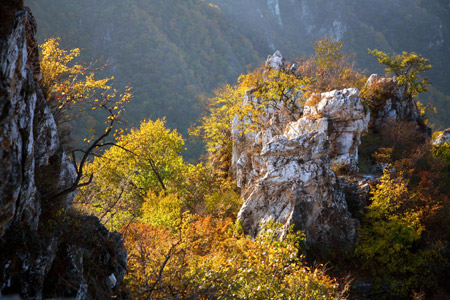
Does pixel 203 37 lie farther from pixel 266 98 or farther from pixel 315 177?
pixel 315 177

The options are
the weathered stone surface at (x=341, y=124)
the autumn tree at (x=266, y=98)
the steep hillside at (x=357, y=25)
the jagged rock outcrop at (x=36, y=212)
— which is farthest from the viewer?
the steep hillside at (x=357, y=25)

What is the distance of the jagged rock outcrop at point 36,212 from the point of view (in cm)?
435

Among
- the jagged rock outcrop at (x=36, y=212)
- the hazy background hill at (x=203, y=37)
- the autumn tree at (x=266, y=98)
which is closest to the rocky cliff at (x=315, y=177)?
the autumn tree at (x=266, y=98)

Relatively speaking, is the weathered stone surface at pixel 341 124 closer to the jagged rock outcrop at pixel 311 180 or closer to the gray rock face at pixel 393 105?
the jagged rock outcrop at pixel 311 180

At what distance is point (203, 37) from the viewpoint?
381 ft

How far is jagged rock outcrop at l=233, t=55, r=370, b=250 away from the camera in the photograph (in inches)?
576

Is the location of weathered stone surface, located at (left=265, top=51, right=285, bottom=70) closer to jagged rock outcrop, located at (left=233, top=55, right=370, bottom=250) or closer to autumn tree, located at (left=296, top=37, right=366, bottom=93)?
autumn tree, located at (left=296, top=37, right=366, bottom=93)

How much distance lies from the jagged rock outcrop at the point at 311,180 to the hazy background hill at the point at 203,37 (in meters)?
55.9

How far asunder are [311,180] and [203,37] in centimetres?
11205

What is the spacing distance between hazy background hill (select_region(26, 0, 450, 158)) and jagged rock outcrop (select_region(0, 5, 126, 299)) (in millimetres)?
67291

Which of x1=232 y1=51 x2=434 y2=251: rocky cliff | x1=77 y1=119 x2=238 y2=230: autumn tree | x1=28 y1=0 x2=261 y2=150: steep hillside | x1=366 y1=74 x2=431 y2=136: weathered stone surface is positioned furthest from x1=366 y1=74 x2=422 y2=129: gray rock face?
x1=28 y1=0 x2=261 y2=150: steep hillside

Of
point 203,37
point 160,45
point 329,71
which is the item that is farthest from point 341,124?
point 203,37

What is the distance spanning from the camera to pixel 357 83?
2534 cm

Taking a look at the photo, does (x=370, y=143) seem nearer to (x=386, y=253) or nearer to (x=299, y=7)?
(x=386, y=253)
